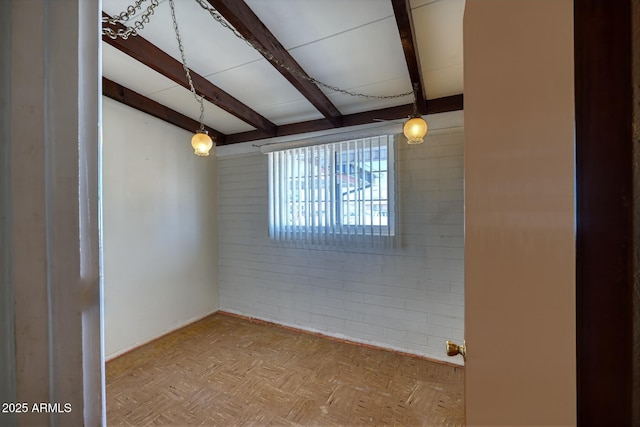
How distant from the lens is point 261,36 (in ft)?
5.39

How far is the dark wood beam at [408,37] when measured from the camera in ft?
4.48

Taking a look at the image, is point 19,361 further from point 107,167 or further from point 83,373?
point 107,167

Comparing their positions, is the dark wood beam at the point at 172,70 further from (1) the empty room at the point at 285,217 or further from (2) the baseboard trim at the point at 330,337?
(2) the baseboard trim at the point at 330,337

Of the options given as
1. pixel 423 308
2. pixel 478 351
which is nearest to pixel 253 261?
pixel 423 308

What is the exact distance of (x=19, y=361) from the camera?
1.20 feet

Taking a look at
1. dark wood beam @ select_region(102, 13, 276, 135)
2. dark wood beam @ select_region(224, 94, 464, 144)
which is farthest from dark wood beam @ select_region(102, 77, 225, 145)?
dark wood beam @ select_region(102, 13, 276, 135)

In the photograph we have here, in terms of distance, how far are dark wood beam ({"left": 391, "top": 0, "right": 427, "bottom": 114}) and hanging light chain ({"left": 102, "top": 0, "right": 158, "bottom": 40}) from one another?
1.43 metres

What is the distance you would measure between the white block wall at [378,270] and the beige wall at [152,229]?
356mm

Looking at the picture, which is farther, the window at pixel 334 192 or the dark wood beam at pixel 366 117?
the window at pixel 334 192

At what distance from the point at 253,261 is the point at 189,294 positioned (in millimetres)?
894

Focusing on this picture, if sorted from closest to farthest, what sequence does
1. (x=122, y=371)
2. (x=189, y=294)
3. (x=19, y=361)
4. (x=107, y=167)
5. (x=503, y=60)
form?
(x=19, y=361), (x=503, y=60), (x=122, y=371), (x=107, y=167), (x=189, y=294)

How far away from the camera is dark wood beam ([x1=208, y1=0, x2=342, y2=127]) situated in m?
1.47

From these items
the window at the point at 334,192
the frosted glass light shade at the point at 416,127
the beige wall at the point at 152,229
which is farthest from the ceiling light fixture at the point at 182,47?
the beige wall at the point at 152,229

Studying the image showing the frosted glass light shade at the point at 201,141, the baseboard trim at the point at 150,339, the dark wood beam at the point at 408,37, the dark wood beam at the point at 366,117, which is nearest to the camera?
the dark wood beam at the point at 408,37
